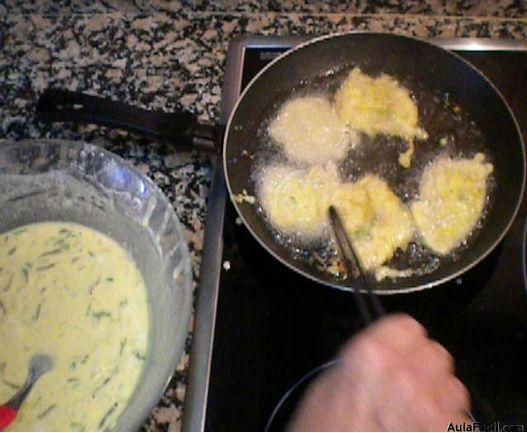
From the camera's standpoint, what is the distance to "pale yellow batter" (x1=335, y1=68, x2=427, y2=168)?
3.05 ft

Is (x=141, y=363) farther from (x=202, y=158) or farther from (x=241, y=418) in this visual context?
(x=202, y=158)

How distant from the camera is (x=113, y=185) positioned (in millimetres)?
852

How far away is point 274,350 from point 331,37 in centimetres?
50

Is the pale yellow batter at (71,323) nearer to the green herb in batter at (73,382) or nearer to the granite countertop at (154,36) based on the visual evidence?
the green herb in batter at (73,382)

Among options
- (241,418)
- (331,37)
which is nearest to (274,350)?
(241,418)

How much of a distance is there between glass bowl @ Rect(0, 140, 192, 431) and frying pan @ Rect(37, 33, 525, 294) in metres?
0.08

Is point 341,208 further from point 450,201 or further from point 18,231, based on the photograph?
point 18,231

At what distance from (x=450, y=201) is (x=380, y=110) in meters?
0.18

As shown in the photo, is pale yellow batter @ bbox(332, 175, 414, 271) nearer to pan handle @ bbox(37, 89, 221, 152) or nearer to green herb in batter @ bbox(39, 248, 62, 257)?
pan handle @ bbox(37, 89, 221, 152)

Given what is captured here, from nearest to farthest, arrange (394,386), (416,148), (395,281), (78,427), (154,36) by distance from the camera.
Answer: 1. (394,386)
2. (78,427)
3. (395,281)
4. (416,148)
5. (154,36)

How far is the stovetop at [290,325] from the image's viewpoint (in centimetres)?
76

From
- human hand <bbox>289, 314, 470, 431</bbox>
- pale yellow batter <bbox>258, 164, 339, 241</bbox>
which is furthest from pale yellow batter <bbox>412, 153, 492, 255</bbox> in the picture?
human hand <bbox>289, 314, 470, 431</bbox>

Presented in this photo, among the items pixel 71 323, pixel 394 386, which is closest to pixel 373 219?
pixel 394 386

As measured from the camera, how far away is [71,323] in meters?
0.78
